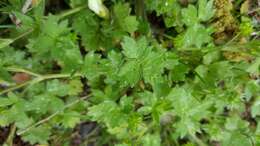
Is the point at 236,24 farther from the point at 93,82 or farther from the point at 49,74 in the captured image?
the point at 49,74

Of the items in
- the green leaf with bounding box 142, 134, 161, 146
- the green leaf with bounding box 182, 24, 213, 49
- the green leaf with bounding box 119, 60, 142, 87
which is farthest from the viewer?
the green leaf with bounding box 142, 134, 161, 146

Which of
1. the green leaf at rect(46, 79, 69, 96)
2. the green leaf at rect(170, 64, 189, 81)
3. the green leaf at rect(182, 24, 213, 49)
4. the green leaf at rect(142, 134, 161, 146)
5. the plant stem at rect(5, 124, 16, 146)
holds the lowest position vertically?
the green leaf at rect(142, 134, 161, 146)

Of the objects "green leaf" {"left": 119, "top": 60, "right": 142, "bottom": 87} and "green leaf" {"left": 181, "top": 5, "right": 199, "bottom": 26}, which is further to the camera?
"green leaf" {"left": 181, "top": 5, "right": 199, "bottom": 26}

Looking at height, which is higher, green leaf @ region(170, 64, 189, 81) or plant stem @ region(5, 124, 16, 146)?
green leaf @ region(170, 64, 189, 81)

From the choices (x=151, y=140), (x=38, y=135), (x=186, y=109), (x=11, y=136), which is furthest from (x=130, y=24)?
(x=11, y=136)

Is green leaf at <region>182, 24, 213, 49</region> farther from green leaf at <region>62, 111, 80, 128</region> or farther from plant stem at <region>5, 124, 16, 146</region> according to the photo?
plant stem at <region>5, 124, 16, 146</region>

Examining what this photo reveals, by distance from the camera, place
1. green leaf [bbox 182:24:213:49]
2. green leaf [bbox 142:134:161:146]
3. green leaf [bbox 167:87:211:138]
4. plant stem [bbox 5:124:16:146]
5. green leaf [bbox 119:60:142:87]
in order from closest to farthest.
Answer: green leaf [bbox 119:60:142:87]
green leaf [bbox 167:87:211:138]
green leaf [bbox 182:24:213:49]
green leaf [bbox 142:134:161:146]
plant stem [bbox 5:124:16:146]

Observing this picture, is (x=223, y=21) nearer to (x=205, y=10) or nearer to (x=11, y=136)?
(x=205, y=10)

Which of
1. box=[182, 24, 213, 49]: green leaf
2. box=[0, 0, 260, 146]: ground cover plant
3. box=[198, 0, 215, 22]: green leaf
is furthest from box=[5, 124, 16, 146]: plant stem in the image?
box=[198, 0, 215, 22]: green leaf

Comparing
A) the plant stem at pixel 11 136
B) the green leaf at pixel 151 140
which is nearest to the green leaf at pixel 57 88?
the plant stem at pixel 11 136
